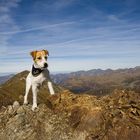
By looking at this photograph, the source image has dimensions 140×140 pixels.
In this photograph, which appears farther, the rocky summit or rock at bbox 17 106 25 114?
rock at bbox 17 106 25 114

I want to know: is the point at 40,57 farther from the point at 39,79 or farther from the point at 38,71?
the point at 39,79

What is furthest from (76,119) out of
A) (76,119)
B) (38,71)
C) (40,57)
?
(40,57)

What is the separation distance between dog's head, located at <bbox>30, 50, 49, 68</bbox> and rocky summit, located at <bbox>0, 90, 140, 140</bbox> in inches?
150

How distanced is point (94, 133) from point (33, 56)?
6771 mm

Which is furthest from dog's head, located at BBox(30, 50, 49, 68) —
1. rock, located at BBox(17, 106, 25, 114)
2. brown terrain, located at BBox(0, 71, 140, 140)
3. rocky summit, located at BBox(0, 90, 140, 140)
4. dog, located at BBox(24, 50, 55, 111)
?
rock, located at BBox(17, 106, 25, 114)

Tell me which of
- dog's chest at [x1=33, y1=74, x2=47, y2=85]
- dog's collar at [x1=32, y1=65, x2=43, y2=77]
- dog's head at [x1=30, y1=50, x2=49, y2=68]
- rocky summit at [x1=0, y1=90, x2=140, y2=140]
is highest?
dog's head at [x1=30, y1=50, x2=49, y2=68]

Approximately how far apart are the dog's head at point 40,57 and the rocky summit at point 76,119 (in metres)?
3.81

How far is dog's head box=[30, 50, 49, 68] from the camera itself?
19500mm

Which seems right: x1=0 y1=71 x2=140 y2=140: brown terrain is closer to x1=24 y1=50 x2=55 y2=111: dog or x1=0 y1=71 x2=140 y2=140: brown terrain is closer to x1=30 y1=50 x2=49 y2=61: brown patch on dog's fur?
x1=24 y1=50 x2=55 y2=111: dog

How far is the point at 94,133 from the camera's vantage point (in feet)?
59.1

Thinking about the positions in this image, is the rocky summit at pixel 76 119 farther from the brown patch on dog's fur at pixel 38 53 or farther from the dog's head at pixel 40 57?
the brown patch on dog's fur at pixel 38 53

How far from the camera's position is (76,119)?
19922 millimetres

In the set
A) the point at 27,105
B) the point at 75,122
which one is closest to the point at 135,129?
the point at 75,122

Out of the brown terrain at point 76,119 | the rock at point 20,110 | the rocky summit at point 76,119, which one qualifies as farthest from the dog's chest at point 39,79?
the rock at point 20,110
